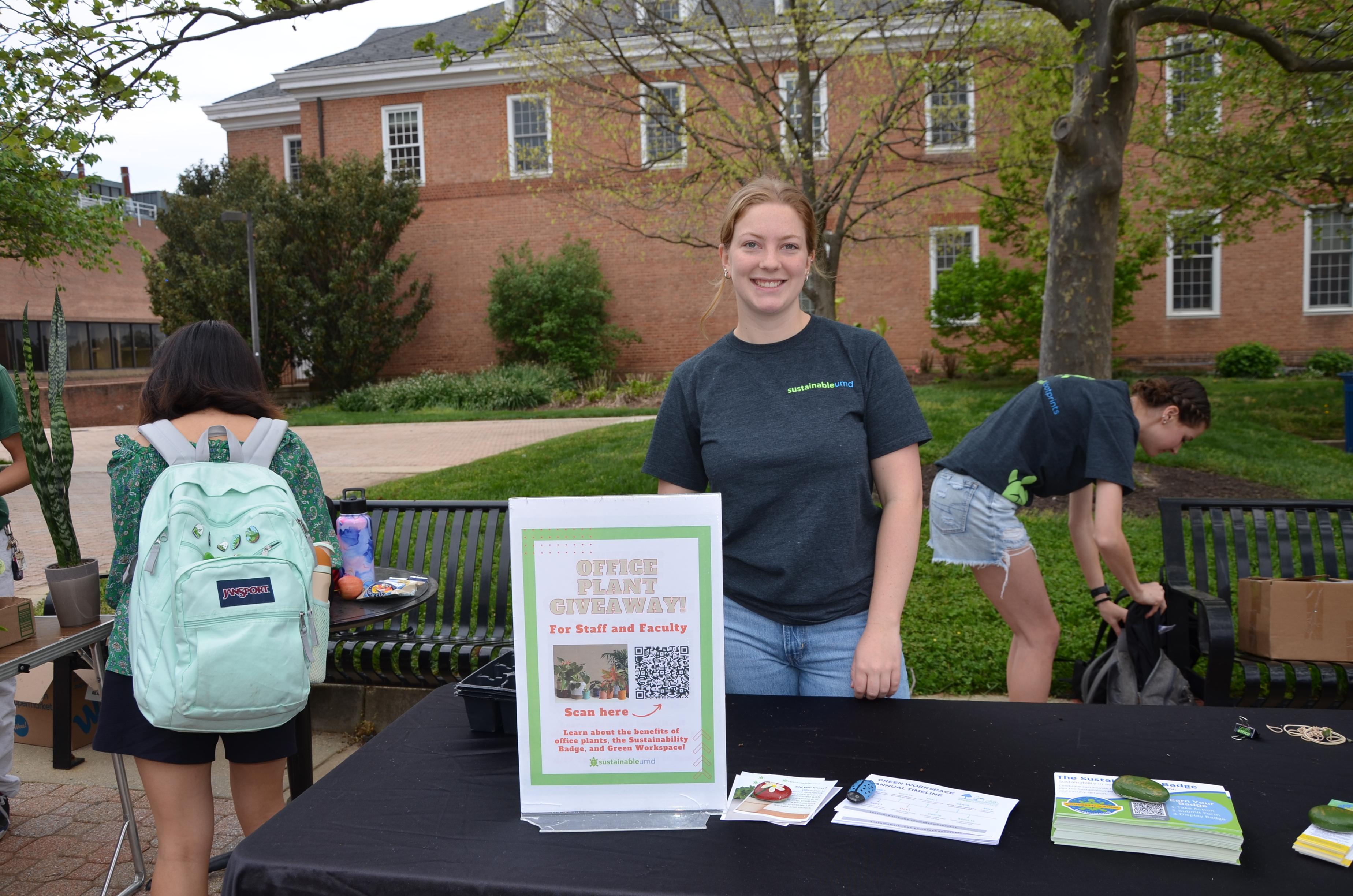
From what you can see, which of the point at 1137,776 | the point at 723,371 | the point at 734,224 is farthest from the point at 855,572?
the point at 734,224

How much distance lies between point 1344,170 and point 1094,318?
274 inches

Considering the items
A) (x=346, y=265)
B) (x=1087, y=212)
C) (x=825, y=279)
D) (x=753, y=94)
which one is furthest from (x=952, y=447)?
(x=346, y=265)

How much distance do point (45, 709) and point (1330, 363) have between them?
24778 millimetres

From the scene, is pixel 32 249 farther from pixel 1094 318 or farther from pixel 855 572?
pixel 855 572

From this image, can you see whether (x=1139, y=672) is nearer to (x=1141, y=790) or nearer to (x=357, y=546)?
(x=1141, y=790)

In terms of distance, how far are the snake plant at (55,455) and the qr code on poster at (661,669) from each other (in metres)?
2.36

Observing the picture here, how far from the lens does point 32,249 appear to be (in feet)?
41.5

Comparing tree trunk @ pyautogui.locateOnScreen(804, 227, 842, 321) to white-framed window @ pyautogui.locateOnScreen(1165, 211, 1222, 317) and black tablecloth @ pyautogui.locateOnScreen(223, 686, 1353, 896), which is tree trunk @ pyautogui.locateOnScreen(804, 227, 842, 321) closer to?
black tablecloth @ pyautogui.locateOnScreen(223, 686, 1353, 896)

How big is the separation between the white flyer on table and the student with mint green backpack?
139 cm

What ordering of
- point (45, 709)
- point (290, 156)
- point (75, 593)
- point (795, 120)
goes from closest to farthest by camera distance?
point (75, 593) < point (45, 709) < point (795, 120) < point (290, 156)

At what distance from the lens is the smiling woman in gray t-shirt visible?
2240 mm

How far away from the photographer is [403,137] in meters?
26.3

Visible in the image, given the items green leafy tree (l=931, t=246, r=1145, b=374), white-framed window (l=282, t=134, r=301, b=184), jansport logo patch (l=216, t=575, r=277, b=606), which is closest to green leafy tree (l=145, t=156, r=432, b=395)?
white-framed window (l=282, t=134, r=301, b=184)

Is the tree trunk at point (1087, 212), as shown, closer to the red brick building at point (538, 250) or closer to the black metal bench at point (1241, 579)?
the black metal bench at point (1241, 579)
